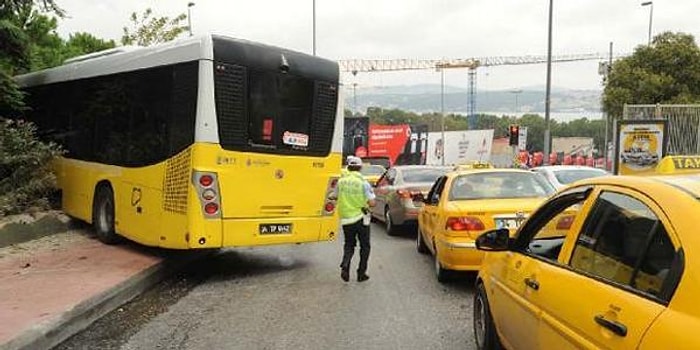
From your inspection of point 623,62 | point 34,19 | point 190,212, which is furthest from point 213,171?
point 623,62

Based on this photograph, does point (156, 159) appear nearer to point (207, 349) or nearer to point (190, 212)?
point (190, 212)

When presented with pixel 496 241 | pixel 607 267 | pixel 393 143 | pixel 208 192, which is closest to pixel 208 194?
pixel 208 192

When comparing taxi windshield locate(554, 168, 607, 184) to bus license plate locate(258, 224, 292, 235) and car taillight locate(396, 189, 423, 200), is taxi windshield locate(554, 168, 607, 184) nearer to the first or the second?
car taillight locate(396, 189, 423, 200)

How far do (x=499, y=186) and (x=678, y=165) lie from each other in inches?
212

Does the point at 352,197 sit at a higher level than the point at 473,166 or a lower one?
lower

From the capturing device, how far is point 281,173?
1047 cm

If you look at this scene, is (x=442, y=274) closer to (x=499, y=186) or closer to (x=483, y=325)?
(x=499, y=186)

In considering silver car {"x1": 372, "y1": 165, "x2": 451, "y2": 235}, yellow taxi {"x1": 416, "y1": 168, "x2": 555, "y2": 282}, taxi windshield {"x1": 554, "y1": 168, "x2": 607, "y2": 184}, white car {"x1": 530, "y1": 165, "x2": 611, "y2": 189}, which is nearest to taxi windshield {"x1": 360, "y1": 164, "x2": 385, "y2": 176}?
silver car {"x1": 372, "y1": 165, "x2": 451, "y2": 235}

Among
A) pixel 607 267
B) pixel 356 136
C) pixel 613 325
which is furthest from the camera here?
pixel 356 136

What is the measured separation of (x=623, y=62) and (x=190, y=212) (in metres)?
27.5

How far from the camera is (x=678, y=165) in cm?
441

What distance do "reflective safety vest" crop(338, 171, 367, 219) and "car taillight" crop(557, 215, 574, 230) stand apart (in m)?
5.25

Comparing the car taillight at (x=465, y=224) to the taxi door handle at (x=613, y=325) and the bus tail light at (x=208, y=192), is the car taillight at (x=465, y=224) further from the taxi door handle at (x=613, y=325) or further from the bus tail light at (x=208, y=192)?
the taxi door handle at (x=613, y=325)

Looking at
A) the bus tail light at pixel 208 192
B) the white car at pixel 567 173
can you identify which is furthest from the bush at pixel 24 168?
the white car at pixel 567 173
